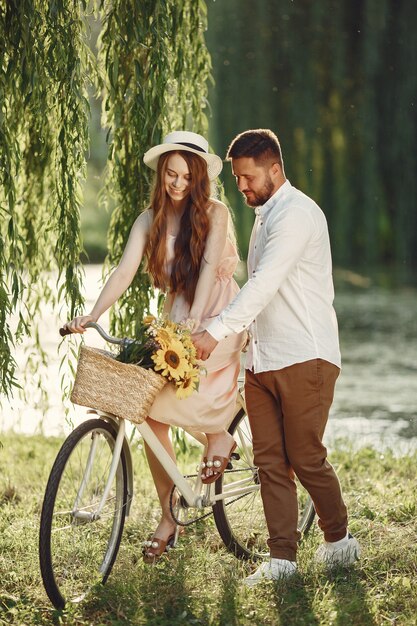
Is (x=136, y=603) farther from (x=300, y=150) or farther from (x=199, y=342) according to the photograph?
(x=300, y=150)

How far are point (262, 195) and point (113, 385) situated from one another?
0.86 m

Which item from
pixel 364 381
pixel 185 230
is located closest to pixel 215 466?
pixel 185 230

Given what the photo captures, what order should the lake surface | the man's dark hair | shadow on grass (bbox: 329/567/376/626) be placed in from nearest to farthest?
shadow on grass (bbox: 329/567/376/626), the man's dark hair, the lake surface

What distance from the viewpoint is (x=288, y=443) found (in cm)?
405

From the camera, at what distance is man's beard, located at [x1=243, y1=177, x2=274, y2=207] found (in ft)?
13.0

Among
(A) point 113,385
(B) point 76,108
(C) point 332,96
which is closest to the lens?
(A) point 113,385

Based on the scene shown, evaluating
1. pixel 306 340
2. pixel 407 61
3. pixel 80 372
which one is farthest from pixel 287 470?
pixel 407 61

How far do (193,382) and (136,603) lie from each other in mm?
781

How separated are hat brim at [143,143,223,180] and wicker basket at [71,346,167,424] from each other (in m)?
0.82

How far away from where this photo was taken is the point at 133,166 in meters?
5.13

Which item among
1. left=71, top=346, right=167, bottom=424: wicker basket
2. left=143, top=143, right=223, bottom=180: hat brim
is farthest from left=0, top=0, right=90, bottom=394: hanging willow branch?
left=71, top=346, right=167, bottom=424: wicker basket

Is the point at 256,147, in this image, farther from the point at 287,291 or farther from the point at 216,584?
the point at 216,584

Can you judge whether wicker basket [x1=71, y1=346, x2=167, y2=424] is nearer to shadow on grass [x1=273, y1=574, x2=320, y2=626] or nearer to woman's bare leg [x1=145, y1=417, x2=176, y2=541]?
woman's bare leg [x1=145, y1=417, x2=176, y2=541]

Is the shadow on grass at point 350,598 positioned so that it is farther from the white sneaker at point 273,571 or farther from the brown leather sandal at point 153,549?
the brown leather sandal at point 153,549
